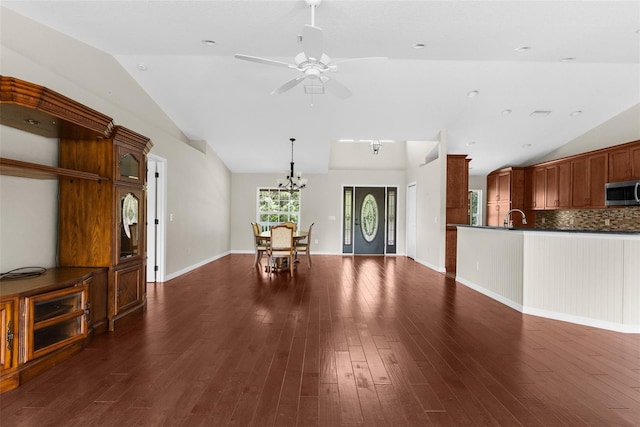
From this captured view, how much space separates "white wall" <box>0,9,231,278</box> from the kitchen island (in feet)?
16.6

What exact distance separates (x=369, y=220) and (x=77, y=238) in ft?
24.6

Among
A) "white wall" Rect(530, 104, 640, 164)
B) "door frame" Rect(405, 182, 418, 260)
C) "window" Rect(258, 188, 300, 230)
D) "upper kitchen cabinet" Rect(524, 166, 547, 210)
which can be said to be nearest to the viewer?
"white wall" Rect(530, 104, 640, 164)

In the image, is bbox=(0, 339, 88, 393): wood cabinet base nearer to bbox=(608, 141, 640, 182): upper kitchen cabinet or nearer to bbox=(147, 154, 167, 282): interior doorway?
bbox=(147, 154, 167, 282): interior doorway

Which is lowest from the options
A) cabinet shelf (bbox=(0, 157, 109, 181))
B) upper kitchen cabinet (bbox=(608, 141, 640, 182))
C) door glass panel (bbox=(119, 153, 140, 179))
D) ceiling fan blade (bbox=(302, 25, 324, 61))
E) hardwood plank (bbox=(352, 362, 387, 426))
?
hardwood plank (bbox=(352, 362, 387, 426))

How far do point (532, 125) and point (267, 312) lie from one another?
237 inches

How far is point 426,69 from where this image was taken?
4715 millimetres

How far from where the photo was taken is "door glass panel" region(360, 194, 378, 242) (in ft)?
31.7

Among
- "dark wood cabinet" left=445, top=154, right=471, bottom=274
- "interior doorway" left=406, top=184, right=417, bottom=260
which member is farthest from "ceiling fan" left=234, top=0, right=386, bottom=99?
"interior doorway" left=406, top=184, right=417, bottom=260

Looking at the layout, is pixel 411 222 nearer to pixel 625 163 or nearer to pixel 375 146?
pixel 375 146

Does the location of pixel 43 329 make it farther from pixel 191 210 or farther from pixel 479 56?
pixel 479 56

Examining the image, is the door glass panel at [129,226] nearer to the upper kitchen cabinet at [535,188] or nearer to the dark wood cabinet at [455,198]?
the dark wood cabinet at [455,198]

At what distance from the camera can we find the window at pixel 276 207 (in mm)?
9766

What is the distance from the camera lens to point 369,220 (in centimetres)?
967

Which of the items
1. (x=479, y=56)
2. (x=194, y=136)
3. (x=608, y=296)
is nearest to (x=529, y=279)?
(x=608, y=296)
